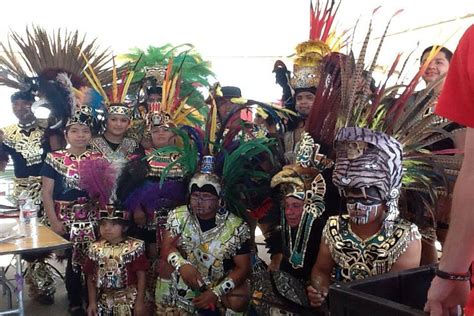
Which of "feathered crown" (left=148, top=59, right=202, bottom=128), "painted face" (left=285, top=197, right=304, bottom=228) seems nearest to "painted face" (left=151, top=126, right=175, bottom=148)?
"feathered crown" (left=148, top=59, right=202, bottom=128)

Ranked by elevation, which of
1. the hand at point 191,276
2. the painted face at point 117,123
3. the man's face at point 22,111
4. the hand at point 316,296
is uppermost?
the man's face at point 22,111

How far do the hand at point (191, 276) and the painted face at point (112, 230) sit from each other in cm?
64

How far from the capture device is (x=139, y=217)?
3.82 m

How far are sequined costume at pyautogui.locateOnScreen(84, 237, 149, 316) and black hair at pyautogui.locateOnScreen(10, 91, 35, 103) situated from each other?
1.88 m

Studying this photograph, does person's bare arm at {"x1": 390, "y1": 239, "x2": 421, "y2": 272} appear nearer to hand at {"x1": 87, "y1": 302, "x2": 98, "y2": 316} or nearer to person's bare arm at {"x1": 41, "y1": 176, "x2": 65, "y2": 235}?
hand at {"x1": 87, "y1": 302, "x2": 98, "y2": 316}

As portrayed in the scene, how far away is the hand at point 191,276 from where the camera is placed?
297 cm

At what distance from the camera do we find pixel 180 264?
3.01 m

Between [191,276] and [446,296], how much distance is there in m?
1.84

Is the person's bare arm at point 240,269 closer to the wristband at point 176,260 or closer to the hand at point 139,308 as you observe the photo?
the wristband at point 176,260

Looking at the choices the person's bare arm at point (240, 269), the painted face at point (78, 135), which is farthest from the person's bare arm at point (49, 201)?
the person's bare arm at point (240, 269)

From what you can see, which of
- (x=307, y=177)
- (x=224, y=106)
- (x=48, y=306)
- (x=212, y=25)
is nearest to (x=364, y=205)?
(x=307, y=177)

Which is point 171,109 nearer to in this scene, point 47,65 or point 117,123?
point 117,123

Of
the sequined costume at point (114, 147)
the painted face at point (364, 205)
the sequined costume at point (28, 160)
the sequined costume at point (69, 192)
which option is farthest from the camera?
the sequined costume at point (28, 160)

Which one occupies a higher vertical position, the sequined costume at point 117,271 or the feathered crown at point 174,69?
the feathered crown at point 174,69
